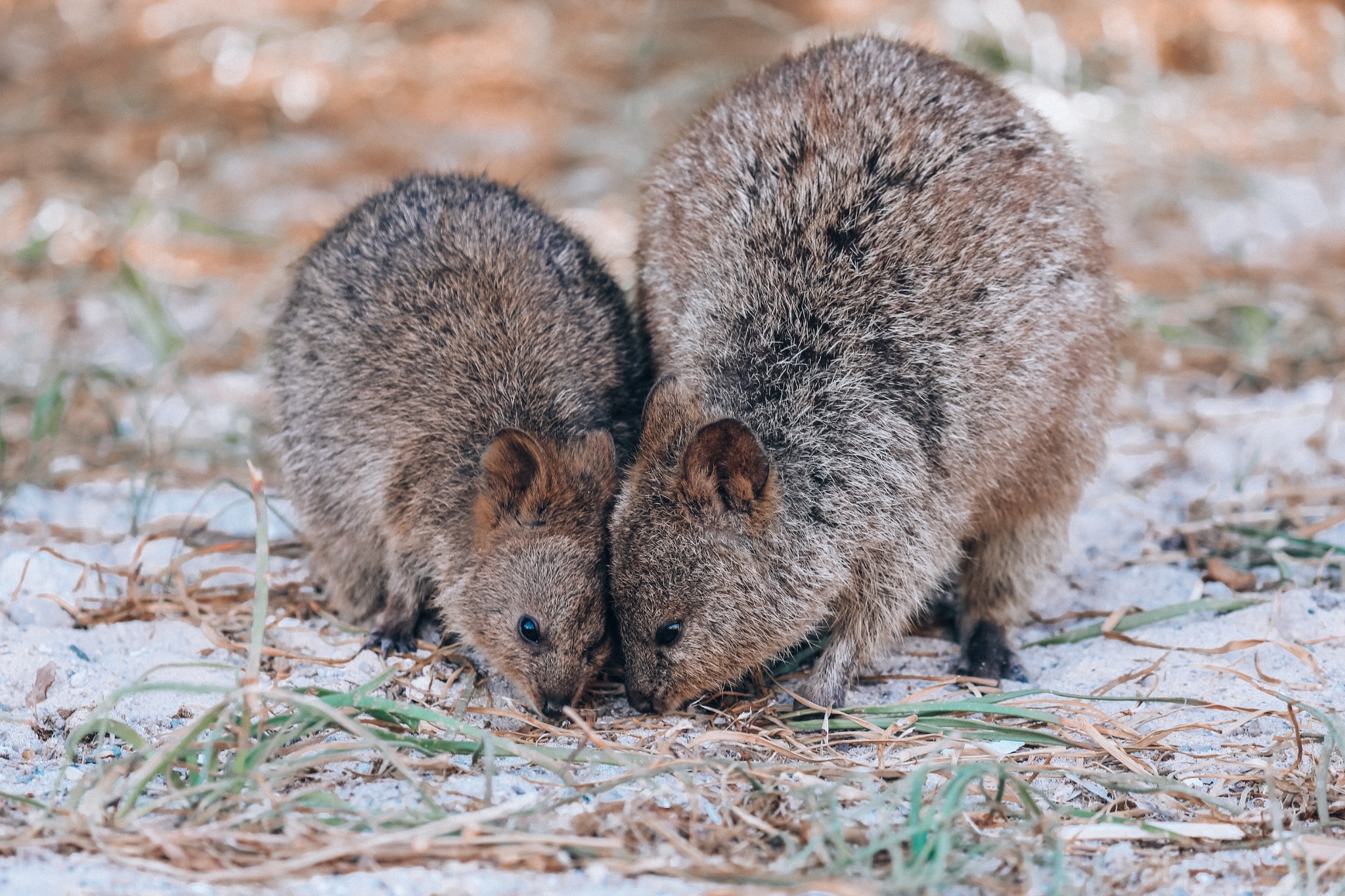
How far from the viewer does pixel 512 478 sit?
3.69 meters

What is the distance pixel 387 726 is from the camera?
3291 millimetres

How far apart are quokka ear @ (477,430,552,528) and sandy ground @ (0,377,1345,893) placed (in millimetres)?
624

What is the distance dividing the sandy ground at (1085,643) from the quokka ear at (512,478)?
62 cm

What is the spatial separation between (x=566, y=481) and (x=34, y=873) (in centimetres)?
179

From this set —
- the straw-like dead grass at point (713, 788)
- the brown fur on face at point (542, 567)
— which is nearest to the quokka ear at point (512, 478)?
the brown fur on face at point (542, 567)

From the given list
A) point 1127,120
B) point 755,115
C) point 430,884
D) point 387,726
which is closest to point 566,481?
point 387,726

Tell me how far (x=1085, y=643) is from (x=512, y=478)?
215cm

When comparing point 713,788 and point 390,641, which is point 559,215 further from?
point 713,788

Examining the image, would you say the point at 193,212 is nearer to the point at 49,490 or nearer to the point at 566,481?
the point at 49,490

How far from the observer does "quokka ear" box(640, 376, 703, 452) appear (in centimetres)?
370

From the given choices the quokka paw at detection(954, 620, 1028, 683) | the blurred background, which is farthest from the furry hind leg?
the blurred background

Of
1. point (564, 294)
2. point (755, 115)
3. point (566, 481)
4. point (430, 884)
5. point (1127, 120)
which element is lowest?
point (430, 884)

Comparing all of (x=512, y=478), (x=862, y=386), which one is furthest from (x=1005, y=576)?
(x=512, y=478)

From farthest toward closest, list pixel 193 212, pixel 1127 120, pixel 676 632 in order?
1. pixel 1127 120
2. pixel 193 212
3. pixel 676 632
